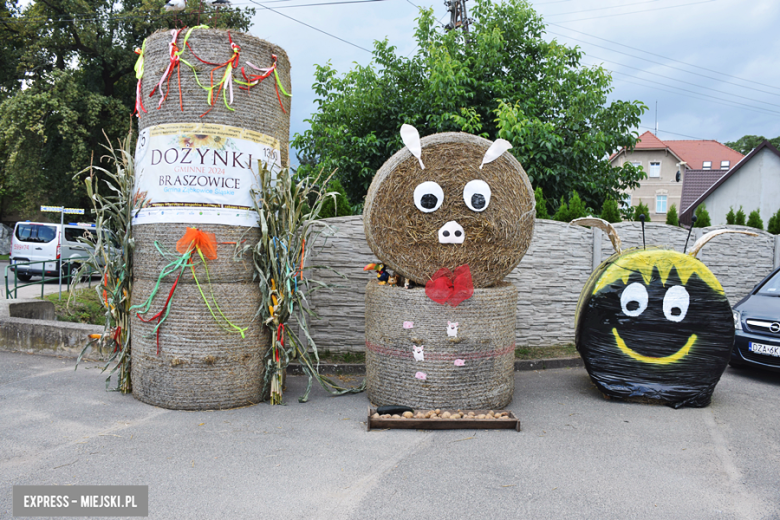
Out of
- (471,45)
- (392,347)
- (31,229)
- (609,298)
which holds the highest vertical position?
(471,45)

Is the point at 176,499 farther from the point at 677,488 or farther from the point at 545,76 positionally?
the point at 545,76

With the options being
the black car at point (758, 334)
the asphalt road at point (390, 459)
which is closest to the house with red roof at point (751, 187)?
the black car at point (758, 334)

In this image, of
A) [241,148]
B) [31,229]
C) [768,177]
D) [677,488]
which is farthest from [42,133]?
[768,177]

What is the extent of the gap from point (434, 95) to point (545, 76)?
8.25 feet

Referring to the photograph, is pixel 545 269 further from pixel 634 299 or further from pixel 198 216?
pixel 198 216

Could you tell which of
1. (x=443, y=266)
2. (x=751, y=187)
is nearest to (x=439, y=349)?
(x=443, y=266)

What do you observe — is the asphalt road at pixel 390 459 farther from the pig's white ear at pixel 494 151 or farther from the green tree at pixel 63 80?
the green tree at pixel 63 80

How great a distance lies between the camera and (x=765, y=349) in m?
5.83

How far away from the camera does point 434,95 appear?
33.3ft

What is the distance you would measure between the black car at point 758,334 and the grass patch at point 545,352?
181 centimetres

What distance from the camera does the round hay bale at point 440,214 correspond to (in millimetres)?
4375

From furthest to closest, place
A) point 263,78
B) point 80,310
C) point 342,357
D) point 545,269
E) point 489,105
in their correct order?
1. point 489,105
2. point 80,310
3. point 545,269
4. point 342,357
5. point 263,78

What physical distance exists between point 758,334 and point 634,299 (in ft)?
7.72

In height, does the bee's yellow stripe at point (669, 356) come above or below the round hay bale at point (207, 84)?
below
